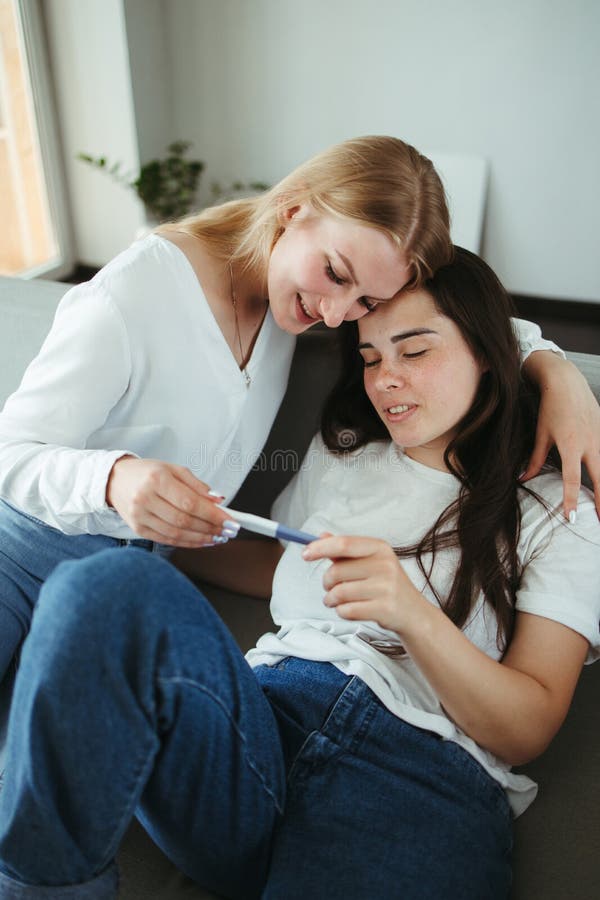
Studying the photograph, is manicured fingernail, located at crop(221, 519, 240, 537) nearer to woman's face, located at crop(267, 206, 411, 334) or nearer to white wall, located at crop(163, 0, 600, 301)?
woman's face, located at crop(267, 206, 411, 334)

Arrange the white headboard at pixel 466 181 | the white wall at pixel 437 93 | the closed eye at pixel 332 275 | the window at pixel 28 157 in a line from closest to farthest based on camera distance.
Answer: the closed eye at pixel 332 275 < the white wall at pixel 437 93 < the window at pixel 28 157 < the white headboard at pixel 466 181

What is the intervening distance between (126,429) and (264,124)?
3.21 m

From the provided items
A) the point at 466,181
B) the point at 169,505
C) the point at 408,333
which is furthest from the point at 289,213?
the point at 466,181

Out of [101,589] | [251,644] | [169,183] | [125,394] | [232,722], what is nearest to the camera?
[101,589]

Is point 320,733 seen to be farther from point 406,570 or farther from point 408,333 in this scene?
point 408,333

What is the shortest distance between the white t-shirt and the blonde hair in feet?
1.05

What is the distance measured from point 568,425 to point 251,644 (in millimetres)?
656

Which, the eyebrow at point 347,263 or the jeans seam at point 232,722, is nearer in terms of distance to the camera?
the jeans seam at point 232,722

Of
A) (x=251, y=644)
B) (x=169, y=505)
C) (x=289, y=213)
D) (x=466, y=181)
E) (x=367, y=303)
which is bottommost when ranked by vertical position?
(x=251, y=644)

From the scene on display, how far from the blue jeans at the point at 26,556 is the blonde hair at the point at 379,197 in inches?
20.9

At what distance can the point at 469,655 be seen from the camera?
88 centimetres

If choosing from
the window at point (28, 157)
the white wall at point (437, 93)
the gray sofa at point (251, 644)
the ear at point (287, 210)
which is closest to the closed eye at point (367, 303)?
the ear at point (287, 210)

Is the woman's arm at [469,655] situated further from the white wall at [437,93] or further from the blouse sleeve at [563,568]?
the white wall at [437,93]

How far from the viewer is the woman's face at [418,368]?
3.56ft
